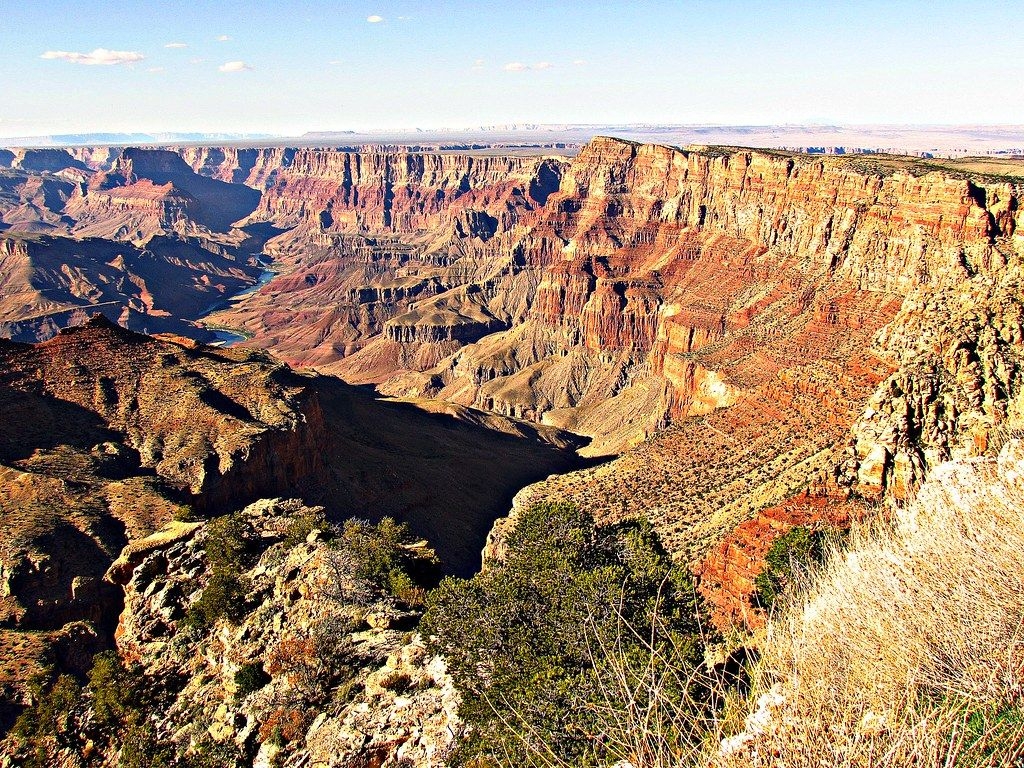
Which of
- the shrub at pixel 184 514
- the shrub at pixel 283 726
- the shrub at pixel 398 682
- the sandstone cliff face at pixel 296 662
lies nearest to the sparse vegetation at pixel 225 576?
the sandstone cliff face at pixel 296 662

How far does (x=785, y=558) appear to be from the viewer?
26.1 meters

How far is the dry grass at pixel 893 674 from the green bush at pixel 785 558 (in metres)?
6.98

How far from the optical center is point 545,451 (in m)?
86.1

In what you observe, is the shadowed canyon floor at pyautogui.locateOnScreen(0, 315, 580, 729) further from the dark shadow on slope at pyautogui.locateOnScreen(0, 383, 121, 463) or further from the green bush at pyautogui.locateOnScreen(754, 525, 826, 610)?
the green bush at pyautogui.locateOnScreen(754, 525, 826, 610)

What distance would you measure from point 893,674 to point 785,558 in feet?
48.6

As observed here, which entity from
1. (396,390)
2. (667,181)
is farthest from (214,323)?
(667,181)

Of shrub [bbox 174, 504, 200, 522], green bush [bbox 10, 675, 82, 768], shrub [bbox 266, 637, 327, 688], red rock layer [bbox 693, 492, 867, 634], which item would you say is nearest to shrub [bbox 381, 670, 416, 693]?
shrub [bbox 266, 637, 327, 688]

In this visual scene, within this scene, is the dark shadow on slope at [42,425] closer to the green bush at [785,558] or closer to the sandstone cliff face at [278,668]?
the sandstone cliff face at [278,668]

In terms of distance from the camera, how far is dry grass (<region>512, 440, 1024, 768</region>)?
9.38 m

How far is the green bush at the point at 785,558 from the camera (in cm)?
2422

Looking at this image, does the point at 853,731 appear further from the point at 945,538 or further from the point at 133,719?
the point at 133,719

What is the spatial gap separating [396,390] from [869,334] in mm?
91690

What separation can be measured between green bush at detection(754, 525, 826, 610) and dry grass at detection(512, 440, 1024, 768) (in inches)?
275

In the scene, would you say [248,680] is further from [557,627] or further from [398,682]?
[557,627]
